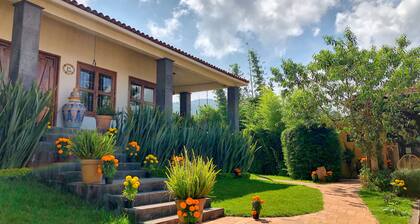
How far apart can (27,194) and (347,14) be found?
38.9 ft

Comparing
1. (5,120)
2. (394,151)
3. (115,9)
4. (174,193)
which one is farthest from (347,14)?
(5,120)

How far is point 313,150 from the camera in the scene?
1440cm

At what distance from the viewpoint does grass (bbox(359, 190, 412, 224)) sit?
6.05m

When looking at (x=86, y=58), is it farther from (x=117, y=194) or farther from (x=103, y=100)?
(x=117, y=194)

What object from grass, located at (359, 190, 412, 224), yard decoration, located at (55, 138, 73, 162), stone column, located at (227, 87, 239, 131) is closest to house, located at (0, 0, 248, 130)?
stone column, located at (227, 87, 239, 131)

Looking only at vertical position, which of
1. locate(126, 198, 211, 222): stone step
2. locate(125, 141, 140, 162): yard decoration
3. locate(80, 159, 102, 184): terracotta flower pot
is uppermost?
locate(125, 141, 140, 162): yard decoration

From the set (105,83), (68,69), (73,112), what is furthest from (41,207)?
(105,83)

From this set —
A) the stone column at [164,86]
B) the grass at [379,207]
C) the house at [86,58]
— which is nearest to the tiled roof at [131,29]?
the house at [86,58]

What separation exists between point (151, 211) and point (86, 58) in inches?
253

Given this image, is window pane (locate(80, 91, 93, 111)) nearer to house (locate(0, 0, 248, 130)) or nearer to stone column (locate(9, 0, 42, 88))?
house (locate(0, 0, 248, 130))

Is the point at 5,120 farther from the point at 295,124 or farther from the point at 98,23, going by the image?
the point at 295,124

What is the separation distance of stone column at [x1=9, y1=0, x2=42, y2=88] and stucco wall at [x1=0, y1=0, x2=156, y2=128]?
182 cm

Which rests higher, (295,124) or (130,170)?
(295,124)

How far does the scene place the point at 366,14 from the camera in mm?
10633
